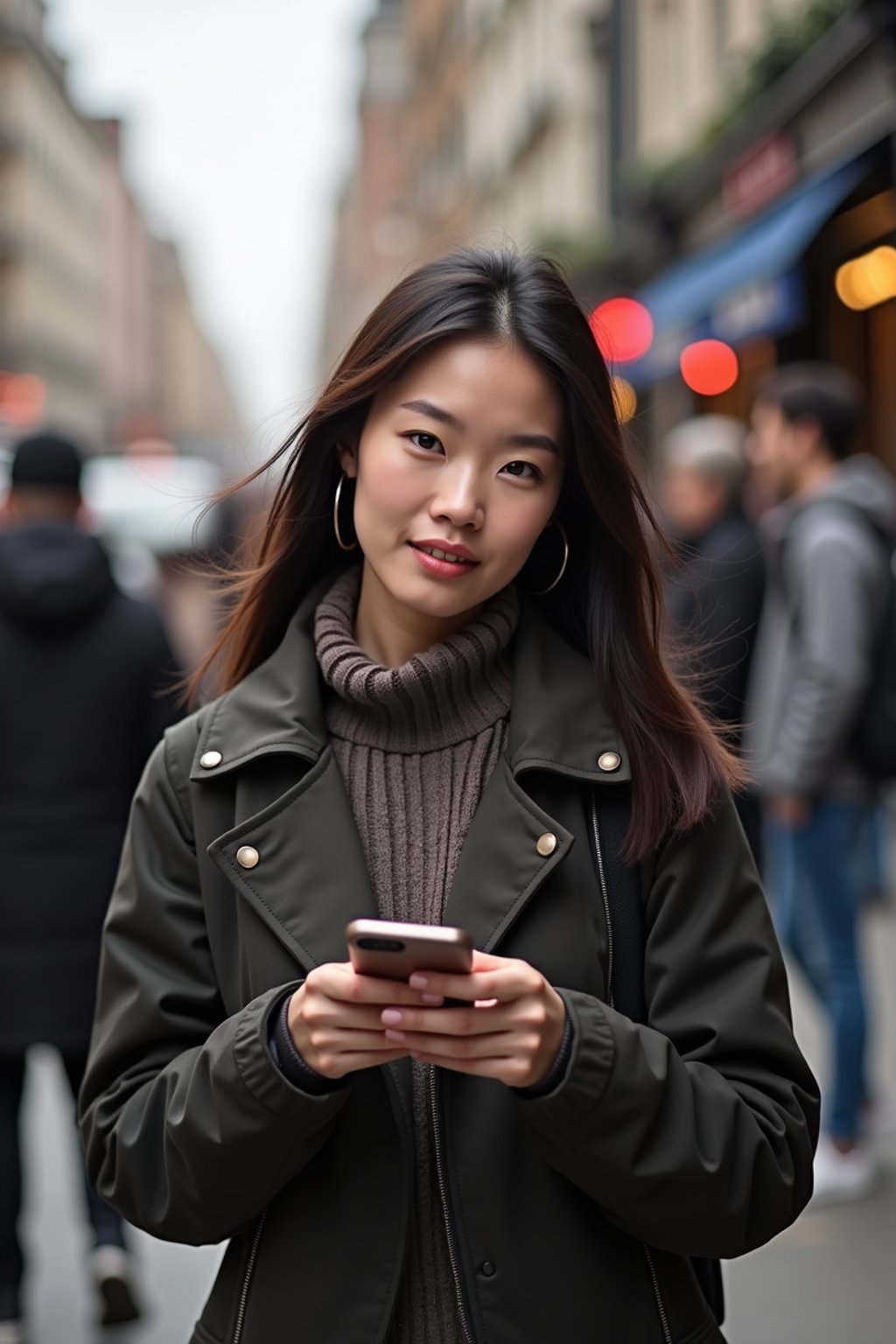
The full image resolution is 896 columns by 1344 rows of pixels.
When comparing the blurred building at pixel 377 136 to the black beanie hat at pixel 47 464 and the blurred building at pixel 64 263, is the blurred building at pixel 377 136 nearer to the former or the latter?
the blurred building at pixel 64 263

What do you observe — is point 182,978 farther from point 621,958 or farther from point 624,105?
point 624,105

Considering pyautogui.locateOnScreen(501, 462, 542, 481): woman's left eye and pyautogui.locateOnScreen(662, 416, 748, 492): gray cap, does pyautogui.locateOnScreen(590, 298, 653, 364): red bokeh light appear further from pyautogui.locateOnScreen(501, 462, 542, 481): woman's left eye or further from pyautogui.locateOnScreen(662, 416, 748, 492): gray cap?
pyautogui.locateOnScreen(501, 462, 542, 481): woman's left eye

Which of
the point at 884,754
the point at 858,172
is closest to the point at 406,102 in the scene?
the point at 858,172

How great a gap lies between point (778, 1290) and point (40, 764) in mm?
2272

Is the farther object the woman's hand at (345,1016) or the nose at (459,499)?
the nose at (459,499)

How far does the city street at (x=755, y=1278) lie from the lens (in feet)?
14.2

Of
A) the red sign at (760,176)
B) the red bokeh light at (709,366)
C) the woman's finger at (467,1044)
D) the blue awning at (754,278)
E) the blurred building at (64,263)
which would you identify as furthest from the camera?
the blurred building at (64,263)

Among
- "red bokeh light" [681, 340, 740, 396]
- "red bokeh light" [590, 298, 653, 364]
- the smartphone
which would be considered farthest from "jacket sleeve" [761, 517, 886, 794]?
"red bokeh light" [590, 298, 653, 364]

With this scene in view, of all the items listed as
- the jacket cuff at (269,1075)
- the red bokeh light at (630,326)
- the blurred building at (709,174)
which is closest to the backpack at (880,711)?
the blurred building at (709,174)

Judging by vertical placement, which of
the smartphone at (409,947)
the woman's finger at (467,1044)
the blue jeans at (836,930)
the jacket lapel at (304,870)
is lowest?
the blue jeans at (836,930)

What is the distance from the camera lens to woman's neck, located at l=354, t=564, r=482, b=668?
7.10ft

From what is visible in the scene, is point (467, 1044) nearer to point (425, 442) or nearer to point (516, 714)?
Result: point (516, 714)

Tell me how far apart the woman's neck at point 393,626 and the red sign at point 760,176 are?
10.9 meters

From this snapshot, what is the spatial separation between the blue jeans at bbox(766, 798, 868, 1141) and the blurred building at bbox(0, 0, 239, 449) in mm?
35033
